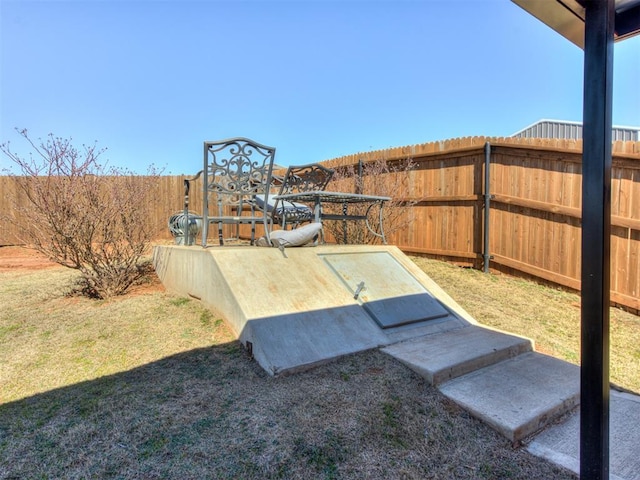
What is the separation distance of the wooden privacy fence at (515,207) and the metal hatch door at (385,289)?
2.52 m

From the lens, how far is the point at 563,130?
28.7ft

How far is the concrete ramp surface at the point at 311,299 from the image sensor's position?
7.91 feet

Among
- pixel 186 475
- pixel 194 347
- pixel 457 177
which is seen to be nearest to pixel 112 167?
pixel 194 347

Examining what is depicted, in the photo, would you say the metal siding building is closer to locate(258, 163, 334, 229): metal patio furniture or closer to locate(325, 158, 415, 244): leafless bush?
locate(325, 158, 415, 244): leafless bush

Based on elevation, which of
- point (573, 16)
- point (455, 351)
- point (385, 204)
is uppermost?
point (573, 16)

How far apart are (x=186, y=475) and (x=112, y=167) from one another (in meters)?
3.94

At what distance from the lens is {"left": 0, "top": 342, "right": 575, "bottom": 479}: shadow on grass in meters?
1.44

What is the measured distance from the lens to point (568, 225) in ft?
15.5

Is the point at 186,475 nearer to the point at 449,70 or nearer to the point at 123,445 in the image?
the point at 123,445

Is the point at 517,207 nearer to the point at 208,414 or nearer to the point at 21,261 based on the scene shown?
the point at 208,414

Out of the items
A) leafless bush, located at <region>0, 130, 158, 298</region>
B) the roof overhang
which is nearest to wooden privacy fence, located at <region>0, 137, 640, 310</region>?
leafless bush, located at <region>0, 130, 158, 298</region>

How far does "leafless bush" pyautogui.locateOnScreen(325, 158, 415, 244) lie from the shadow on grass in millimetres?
4145

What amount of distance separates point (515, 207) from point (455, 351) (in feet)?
11.9

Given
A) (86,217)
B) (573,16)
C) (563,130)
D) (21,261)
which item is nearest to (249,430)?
(573,16)
